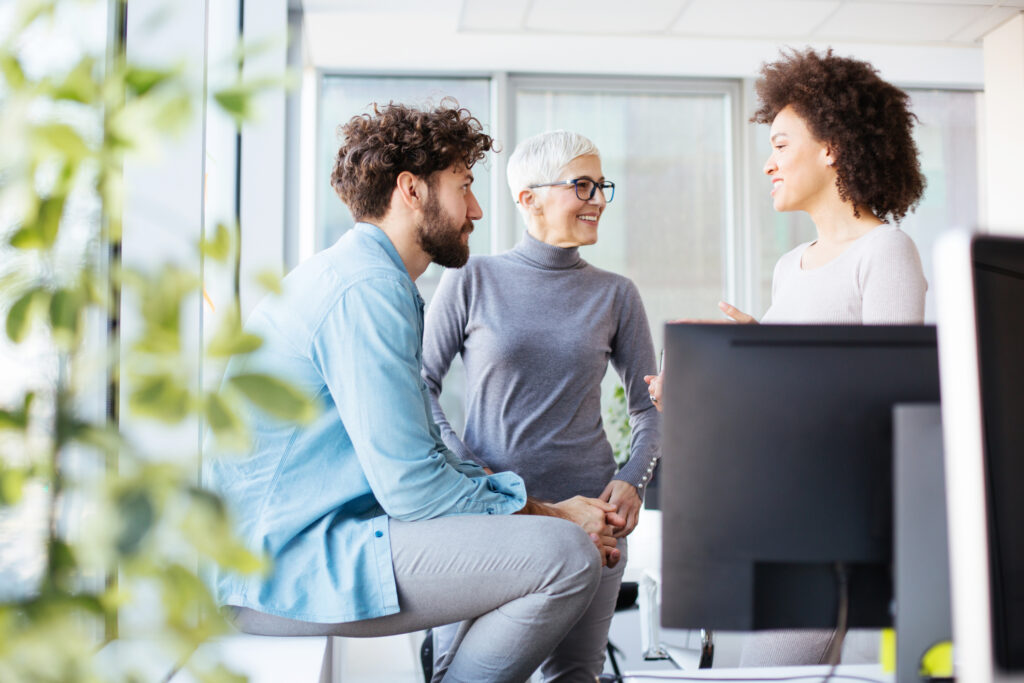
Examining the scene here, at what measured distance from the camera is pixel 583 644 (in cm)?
191

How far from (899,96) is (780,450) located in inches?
46.7

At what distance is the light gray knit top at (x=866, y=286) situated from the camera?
1482 millimetres

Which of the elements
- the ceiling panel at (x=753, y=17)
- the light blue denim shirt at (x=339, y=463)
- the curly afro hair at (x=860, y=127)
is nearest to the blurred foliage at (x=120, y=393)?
the light blue denim shirt at (x=339, y=463)

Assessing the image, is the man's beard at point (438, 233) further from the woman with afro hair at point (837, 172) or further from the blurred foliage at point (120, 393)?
the blurred foliage at point (120, 393)

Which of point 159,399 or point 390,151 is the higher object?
point 390,151

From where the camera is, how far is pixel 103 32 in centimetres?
155

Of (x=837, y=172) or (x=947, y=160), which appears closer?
(x=837, y=172)

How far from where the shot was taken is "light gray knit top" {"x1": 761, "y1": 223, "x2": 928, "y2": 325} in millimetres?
1482

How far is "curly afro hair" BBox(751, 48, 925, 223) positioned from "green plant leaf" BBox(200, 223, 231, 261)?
4.93ft

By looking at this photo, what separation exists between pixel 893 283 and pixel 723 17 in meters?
2.70

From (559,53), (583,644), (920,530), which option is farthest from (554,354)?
(559,53)

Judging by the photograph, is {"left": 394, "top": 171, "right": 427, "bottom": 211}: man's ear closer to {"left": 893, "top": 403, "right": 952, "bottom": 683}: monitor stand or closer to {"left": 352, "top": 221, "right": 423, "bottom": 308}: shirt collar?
{"left": 352, "top": 221, "right": 423, "bottom": 308}: shirt collar

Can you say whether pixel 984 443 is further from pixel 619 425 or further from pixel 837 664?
pixel 619 425

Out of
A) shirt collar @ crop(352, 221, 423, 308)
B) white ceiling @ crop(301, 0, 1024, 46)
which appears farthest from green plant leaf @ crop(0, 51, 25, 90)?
white ceiling @ crop(301, 0, 1024, 46)
